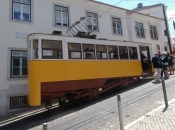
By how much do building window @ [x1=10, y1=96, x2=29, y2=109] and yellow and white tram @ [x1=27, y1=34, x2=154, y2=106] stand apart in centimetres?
286

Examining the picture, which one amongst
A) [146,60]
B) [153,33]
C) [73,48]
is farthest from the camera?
[153,33]

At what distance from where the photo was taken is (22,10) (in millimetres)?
10711

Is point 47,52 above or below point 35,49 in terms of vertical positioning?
below

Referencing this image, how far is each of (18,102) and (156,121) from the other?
808 centimetres

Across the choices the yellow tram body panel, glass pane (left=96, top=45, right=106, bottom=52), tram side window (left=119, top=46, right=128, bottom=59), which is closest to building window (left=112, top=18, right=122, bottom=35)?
tram side window (left=119, top=46, right=128, bottom=59)

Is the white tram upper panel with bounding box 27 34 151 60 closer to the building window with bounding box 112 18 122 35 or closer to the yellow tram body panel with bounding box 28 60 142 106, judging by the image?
the yellow tram body panel with bounding box 28 60 142 106

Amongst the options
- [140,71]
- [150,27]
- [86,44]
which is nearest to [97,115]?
[86,44]

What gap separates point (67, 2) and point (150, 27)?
10575 millimetres

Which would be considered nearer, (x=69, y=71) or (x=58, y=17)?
(x=69, y=71)

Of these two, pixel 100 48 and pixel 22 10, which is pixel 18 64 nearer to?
pixel 22 10

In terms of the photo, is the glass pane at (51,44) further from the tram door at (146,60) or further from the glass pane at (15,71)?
the tram door at (146,60)

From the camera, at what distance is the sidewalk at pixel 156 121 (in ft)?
14.0

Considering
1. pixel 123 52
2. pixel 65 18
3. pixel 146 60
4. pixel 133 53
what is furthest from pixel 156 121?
pixel 65 18

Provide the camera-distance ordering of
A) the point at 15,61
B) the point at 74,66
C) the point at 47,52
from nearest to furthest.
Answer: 1. the point at 47,52
2. the point at 74,66
3. the point at 15,61
